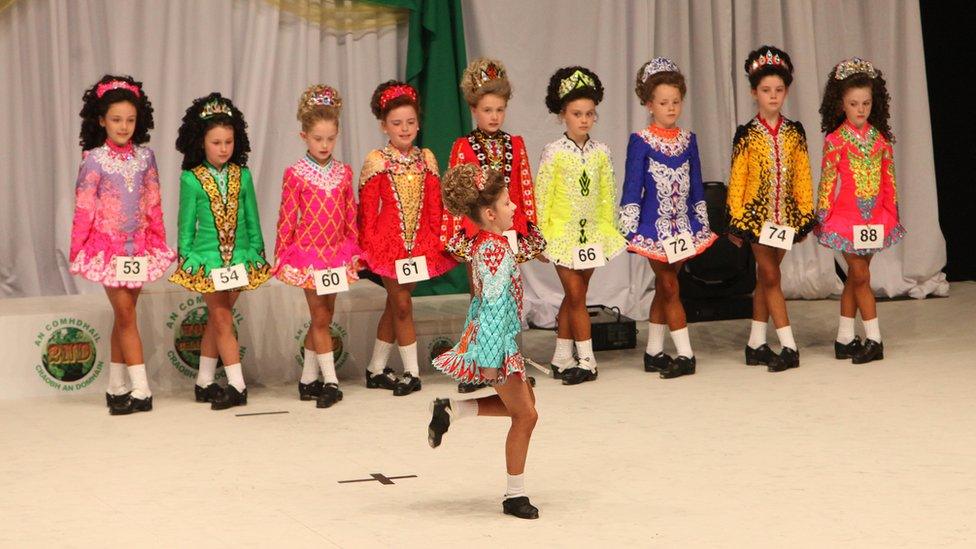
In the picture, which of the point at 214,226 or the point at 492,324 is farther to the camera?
the point at 214,226

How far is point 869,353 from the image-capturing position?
6055mm

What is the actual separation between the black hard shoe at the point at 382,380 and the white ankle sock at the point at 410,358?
75mm

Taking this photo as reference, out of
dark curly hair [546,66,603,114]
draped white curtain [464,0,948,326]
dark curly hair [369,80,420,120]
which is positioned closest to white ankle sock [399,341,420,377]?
dark curly hair [369,80,420,120]

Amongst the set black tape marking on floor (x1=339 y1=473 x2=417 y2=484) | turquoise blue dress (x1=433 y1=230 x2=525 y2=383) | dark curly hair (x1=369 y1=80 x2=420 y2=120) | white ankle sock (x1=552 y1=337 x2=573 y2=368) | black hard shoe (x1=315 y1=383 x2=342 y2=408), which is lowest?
black tape marking on floor (x1=339 y1=473 x2=417 y2=484)

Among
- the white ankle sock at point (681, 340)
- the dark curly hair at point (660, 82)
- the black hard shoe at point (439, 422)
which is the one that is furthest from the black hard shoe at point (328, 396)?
the dark curly hair at point (660, 82)

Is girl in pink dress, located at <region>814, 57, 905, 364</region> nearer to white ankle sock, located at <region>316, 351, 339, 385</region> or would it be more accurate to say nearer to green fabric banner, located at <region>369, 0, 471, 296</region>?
green fabric banner, located at <region>369, 0, 471, 296</region>

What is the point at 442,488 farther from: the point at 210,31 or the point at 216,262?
the point at 210,31

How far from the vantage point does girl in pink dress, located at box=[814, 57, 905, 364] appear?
598 centimetres

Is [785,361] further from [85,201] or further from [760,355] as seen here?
[85,201]

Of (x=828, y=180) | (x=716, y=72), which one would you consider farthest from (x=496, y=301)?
(x=716, y=72)

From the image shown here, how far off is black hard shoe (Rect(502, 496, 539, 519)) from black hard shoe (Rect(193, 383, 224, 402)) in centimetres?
204

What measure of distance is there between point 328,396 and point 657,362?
1577 millimetres

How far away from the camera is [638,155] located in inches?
231

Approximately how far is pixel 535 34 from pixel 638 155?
1.95m
